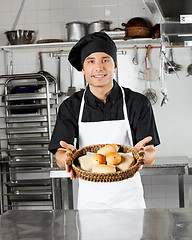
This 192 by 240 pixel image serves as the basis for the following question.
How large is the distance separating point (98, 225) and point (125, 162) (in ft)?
1.13

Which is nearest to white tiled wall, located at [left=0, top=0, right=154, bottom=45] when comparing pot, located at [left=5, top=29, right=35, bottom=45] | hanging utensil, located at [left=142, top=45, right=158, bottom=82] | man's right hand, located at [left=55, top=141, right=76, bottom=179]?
pot, located at [left=5, top=29, right=35, bottom=45]

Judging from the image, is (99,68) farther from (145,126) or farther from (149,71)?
(149,71)

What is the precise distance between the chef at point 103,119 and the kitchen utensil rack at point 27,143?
5.98ft

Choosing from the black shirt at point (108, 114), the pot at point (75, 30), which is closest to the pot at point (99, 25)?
the pot at point (75, 30)

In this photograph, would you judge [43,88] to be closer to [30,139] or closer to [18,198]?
[30,139]

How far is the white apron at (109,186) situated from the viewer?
95.8 inches

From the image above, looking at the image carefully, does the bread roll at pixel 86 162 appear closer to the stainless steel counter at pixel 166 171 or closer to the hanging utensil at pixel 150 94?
the stainless steel counter at pixel 166 171

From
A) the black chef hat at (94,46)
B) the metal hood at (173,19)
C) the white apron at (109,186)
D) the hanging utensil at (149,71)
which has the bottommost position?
the white apron at (109,186)

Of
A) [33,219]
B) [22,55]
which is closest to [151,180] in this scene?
[22,55]

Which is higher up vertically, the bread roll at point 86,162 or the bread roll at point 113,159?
the bread roll at point 113,159

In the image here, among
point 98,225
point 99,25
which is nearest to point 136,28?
point 99,25

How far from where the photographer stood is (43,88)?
4766 millimetres

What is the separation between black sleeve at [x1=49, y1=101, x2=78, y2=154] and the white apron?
5 centimetres

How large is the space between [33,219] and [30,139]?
106 inches
